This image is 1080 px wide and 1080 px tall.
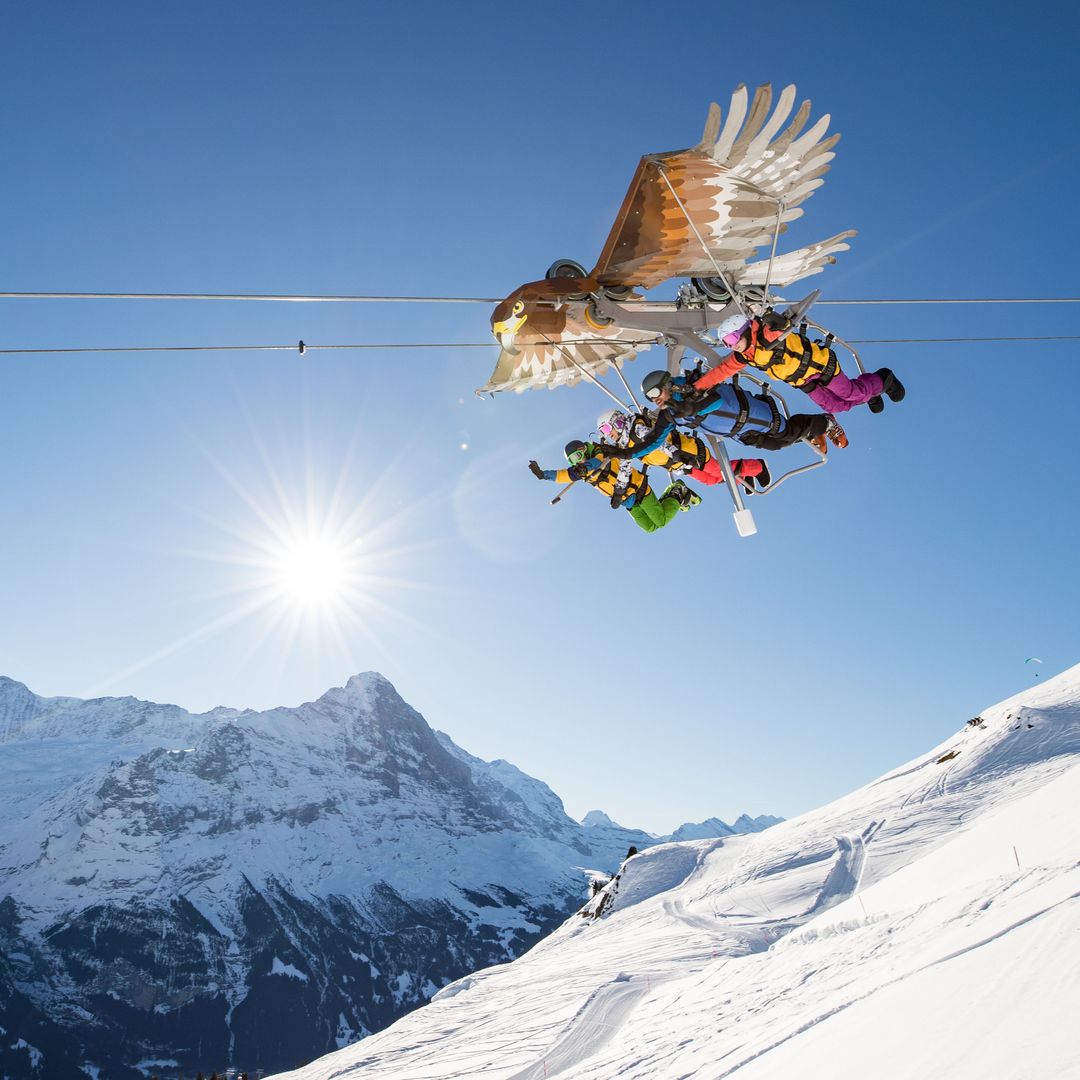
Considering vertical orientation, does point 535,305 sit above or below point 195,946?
above

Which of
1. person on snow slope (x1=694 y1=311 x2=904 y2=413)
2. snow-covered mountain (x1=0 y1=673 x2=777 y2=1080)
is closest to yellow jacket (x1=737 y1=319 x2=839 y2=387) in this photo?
person on snow slope (x1=694 y1=311 x2=904 y2=413)

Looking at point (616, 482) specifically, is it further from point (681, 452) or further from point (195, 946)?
point (195, 946)

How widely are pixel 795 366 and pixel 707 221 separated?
1.69 m

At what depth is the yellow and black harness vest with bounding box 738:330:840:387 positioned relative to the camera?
6945 mm

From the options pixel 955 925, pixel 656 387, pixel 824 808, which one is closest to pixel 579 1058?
pixel 955 925

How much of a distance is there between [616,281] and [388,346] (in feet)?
8.91

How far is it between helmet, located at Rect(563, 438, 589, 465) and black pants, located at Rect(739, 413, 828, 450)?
230 centimetres

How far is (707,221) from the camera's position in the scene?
273 inches

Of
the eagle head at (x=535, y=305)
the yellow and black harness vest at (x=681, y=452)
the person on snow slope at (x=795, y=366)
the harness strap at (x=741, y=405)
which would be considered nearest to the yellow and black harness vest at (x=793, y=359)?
the person on snow slope at (x=795, y=366)

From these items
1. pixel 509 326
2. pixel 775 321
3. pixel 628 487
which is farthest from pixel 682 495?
pixel 509 326

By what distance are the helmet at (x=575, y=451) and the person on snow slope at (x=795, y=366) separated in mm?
2419

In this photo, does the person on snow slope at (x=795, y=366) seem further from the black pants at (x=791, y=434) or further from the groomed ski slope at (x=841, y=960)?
the groomed ski slope at (x=841, y=960)

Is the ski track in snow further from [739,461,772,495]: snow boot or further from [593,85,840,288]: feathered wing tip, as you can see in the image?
[593,85,840,288]: feathered wing tip

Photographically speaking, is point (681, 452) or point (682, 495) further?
point (682, 495)
